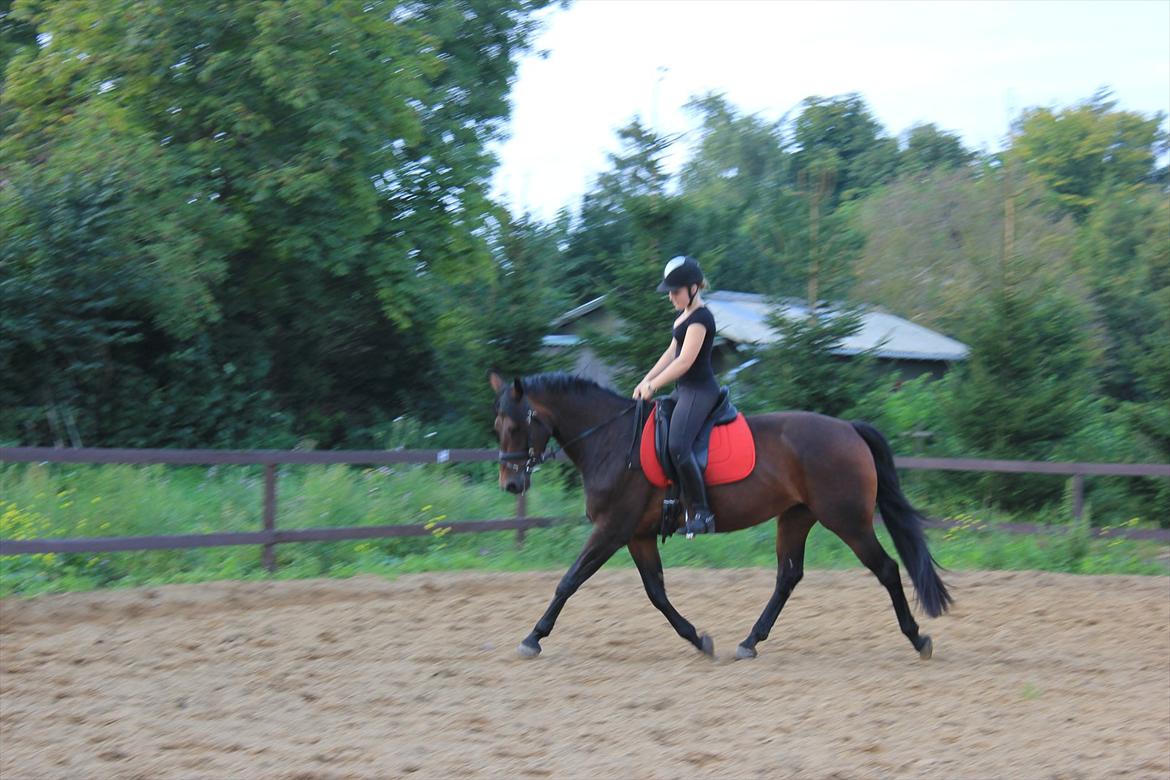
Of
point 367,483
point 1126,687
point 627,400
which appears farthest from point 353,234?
point 1126,687

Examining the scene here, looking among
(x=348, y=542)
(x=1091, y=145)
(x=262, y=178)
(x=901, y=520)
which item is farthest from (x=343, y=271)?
(x=1091, y=145)

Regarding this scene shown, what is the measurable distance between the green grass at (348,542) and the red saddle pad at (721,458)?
3677 mm

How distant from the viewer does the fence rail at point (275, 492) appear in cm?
873

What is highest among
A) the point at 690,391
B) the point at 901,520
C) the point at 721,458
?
the point at 690,391

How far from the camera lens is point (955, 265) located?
3806 cm

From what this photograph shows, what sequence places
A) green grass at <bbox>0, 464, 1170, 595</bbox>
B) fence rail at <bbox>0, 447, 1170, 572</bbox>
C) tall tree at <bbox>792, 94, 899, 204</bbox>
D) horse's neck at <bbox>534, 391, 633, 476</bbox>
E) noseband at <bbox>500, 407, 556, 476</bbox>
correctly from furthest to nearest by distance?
tall tree at <bbox>792, 94, 899, 204</bbox> → green grass at <bbox>0, 464, 1170, 595</bbox> → fence rail at <bbox>0, 447, 1170, 572</bbox> → horse's neck at <bbox>534, 391, 633, 476</bbox> → noseband at <bbox>500, 407, 556, 476</bbox>

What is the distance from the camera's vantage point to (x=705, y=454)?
7262mm

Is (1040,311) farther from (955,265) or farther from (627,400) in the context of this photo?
(955,265)

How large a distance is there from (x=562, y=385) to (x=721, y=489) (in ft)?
4.23

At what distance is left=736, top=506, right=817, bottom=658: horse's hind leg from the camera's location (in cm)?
741

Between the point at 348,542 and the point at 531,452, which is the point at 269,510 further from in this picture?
the point at 531,452

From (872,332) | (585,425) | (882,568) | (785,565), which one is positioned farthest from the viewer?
(872,332)

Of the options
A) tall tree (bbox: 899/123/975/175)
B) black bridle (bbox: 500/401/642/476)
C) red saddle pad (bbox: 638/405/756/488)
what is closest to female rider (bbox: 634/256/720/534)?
red saddle pad (bbox: 638/405/756/488)

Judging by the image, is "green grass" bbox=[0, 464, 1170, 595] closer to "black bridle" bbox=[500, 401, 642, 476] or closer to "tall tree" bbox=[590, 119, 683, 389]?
"tall tree" bbox=[590, 119, 683, 389]
